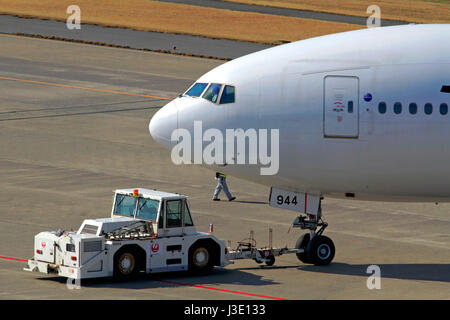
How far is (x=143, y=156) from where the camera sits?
5284 cm

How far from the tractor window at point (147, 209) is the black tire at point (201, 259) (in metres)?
1.61

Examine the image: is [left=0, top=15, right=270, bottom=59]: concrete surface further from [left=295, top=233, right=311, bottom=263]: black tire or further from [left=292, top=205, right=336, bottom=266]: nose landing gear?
[left=292, top=205, right=336, bottom=266]: nose landing gear

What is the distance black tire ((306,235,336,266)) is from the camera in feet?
113

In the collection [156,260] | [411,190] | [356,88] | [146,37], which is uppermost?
[146,37]

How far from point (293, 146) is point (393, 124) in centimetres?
302

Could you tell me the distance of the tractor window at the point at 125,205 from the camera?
33406 millimetres

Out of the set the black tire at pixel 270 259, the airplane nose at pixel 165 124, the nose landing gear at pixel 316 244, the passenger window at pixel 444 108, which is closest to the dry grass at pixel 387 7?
the nose landing gear at pixel 316 244

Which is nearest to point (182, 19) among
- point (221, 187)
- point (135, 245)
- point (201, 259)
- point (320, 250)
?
point (221, 187)

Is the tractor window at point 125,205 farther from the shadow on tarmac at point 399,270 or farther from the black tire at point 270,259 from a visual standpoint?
the shadow on tarmac at point 399,270

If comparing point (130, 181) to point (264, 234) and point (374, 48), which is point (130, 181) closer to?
point (264, 234)

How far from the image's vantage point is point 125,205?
33594mm

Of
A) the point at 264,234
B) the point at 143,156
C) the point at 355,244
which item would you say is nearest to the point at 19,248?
the point at 264,234

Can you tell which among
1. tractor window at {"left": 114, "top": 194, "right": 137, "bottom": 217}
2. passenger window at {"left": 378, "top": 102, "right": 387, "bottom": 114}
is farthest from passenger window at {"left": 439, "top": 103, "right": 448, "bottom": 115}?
tractor window at {"left": 114, "top": 194, "right": 137, "bottom": 217}

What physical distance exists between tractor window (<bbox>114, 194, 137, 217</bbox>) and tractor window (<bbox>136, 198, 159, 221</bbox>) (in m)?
0.25
